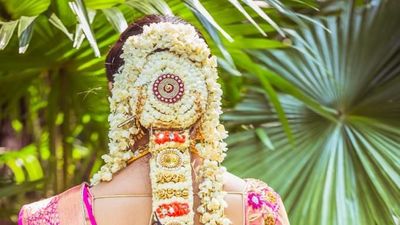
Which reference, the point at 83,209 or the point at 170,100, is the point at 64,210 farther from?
the point at 170,100

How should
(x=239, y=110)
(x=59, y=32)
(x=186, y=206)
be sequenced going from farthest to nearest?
(x=239, y=110) < (x=59, y=32) < (x=186, y=206)

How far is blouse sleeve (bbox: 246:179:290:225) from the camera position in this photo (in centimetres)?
167

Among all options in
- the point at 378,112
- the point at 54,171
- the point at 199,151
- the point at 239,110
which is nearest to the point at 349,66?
the point at 378,112

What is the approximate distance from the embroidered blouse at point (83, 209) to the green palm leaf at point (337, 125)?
102 cm

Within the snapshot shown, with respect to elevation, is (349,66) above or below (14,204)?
above

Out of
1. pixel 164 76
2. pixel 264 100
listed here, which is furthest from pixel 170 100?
pixel 264 100

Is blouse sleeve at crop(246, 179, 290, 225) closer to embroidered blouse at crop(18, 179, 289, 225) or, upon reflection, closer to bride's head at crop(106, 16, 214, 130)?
embroidered blouse at crop(18, 179, 289, 225)

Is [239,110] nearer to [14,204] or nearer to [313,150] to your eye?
[313,150]

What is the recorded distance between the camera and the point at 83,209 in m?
1.62

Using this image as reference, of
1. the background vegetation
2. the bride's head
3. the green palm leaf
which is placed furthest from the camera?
the green palm leaf

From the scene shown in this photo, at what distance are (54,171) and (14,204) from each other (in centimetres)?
43

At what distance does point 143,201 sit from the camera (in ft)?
5.32

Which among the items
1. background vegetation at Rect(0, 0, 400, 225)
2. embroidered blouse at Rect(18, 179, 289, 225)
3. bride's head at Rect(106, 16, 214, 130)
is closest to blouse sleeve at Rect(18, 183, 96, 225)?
embroidered blouse at Rect(18, 179, 289, 225)

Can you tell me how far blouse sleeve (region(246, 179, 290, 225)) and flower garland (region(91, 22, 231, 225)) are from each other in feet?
0.20
